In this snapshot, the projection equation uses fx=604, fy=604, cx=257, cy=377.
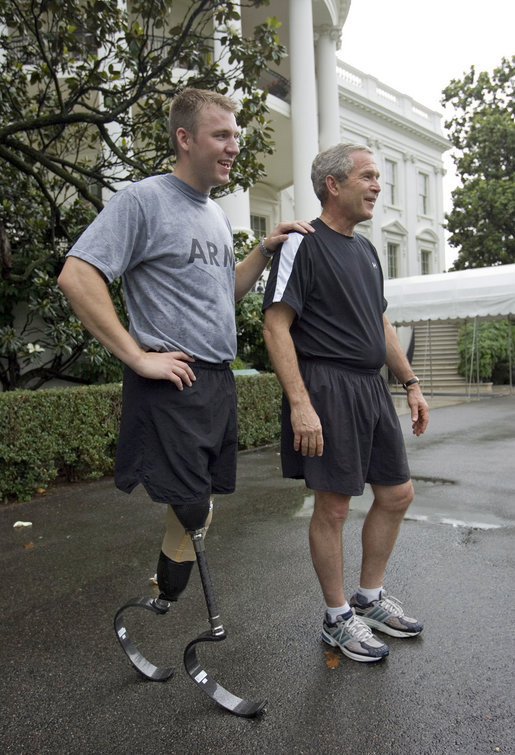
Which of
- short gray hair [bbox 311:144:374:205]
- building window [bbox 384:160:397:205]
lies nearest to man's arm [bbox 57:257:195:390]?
short gray hair [bbox 311:144:374:205]

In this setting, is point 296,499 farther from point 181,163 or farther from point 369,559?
point 181,163

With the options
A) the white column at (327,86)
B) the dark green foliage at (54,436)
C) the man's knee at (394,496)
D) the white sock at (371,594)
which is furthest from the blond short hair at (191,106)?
the white column at (327,86)

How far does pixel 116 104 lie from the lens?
6793 mm

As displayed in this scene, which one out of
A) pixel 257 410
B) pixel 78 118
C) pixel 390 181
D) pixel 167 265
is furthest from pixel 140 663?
pixel 390 181

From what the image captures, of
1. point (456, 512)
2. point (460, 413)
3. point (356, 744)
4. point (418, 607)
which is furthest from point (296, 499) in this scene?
point (460, 413)

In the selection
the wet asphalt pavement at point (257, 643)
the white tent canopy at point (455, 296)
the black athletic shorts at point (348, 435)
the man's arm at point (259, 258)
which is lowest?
the wet asphalt pavement at point (257, 643)

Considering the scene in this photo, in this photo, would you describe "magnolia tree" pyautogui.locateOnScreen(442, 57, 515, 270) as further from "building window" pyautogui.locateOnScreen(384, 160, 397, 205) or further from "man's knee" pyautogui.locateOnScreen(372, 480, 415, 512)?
"man's knee" pyautogui.locateOnScreen(372, 480, 415, 512)

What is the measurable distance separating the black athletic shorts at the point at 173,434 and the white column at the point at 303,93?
1373 cm

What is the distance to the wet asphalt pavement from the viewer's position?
200 cm

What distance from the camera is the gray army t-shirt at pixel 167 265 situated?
1.95m

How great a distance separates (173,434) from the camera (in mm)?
1962

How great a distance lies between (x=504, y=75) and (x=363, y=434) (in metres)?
29.2

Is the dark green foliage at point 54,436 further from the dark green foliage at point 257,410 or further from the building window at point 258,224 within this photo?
the building window at point 258,224

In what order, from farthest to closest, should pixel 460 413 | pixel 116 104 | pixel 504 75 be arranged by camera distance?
pixel 504 75, pixel 460 413, pixel 116 104
